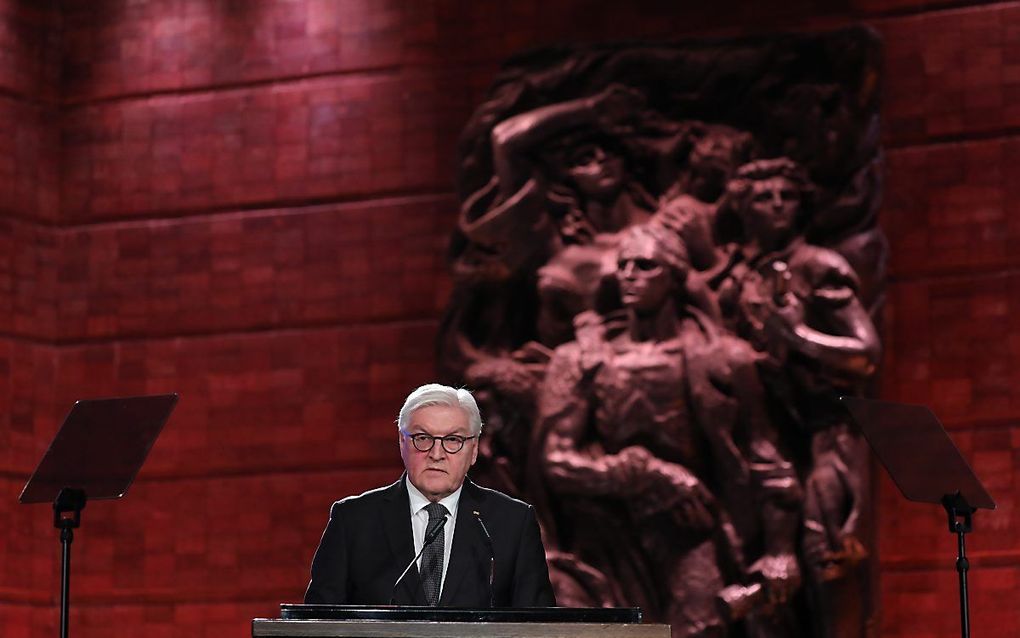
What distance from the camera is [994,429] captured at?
5547 millimetres

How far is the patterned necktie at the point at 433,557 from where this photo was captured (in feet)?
10.1

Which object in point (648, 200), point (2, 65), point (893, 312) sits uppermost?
point (2, 65)

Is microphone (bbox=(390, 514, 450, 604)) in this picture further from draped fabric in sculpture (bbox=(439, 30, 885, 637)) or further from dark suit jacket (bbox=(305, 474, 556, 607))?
draped fabric in sculpture (bbox=(439, 30, 885, 637))

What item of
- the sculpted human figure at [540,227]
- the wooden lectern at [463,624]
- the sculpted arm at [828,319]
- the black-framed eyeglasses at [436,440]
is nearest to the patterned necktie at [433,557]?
the black-framed eyeglasses at [436,440]

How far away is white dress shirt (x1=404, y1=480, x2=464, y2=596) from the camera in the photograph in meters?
3.13

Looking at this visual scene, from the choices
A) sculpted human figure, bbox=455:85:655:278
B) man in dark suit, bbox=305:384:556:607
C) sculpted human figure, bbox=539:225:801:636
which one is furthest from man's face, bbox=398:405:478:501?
sculpted human figure, bbox=455:85:655:278

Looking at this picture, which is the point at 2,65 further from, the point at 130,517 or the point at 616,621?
the point at 616,621

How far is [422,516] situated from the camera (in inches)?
124

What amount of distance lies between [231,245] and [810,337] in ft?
7.26

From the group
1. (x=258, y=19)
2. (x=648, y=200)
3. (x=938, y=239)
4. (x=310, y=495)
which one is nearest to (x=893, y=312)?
(x=938, y=239)

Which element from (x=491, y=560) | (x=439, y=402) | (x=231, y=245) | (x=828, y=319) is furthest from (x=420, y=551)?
(x=231, y=245)

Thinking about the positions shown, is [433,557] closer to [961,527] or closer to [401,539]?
[401,539]

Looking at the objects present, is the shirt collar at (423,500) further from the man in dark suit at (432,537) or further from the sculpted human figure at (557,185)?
the sculpted human figure at (557,185)

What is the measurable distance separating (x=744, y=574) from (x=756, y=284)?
87 cm
